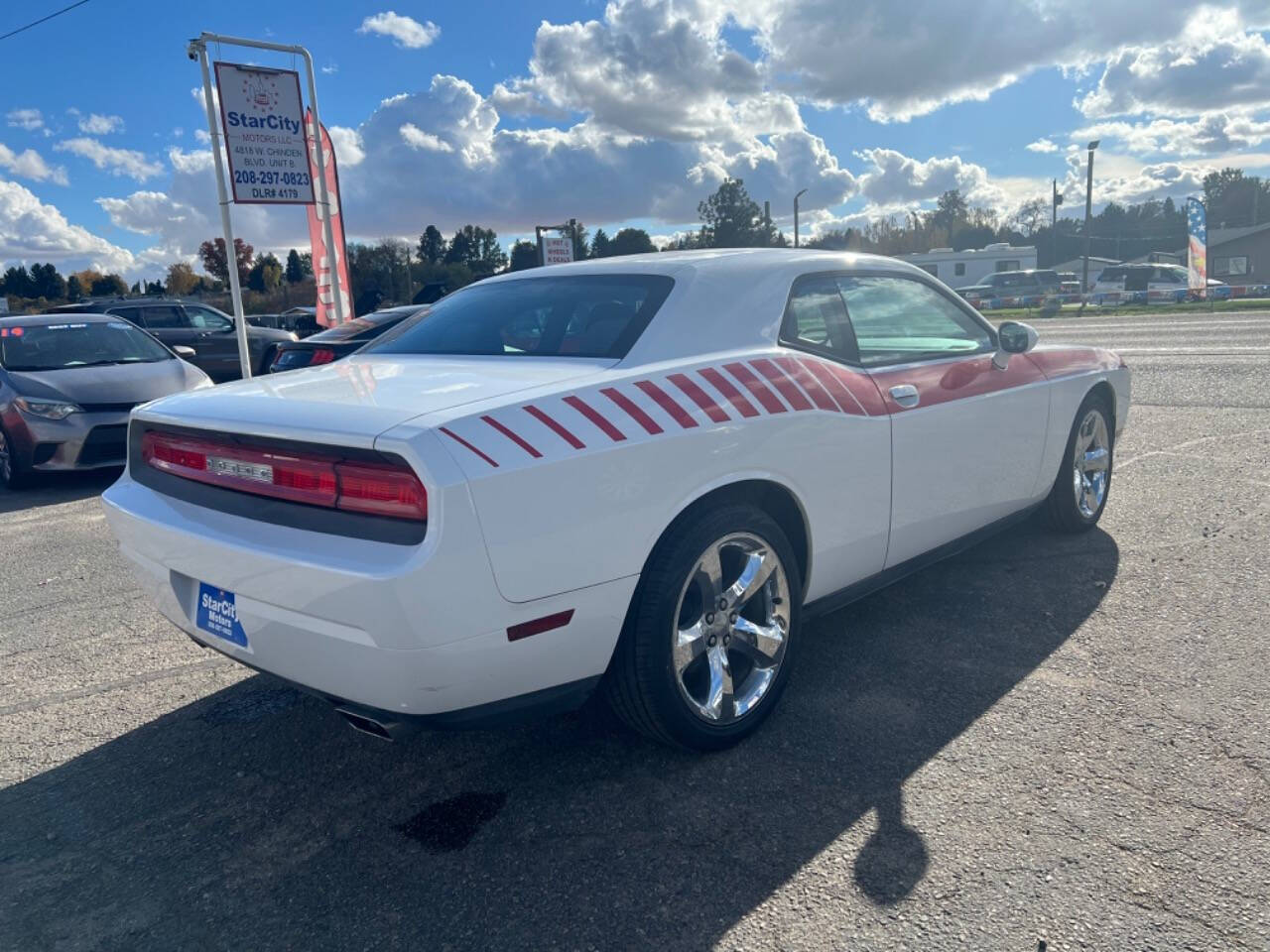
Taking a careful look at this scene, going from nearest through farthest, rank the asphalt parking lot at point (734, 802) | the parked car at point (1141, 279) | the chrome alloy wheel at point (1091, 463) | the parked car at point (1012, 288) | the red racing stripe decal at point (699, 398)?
the asphalt parking lot at point (734, 802)
the red racing stripe decal at point (699, 398)
the chrome alloy wheel at point (1091, 463)
the parked car at point (1141, 279)
the parked car at point (1012, 288)

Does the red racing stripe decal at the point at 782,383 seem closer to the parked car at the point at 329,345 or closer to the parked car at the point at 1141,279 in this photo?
the parked car at the point at 329,345

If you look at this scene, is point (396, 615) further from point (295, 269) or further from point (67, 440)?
point (295, 269)

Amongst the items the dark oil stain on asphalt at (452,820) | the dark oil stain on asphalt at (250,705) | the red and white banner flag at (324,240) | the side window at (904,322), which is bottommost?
the dark oil stain on asphalt at (452,820)

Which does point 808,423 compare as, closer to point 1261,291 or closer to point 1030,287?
point 1261,291

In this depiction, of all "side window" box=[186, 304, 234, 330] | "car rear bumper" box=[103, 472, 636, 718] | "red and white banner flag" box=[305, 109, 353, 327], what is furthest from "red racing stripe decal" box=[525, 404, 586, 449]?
"side window" box=[186, 304, 234, 330]

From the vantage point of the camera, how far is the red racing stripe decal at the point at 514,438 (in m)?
2.47

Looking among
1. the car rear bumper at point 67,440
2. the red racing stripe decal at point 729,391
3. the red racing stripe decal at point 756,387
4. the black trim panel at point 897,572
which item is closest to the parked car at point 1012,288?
the car rear bumper at point 67,440

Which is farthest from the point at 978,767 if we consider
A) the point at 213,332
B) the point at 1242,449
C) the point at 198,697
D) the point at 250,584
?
the point at 213,332

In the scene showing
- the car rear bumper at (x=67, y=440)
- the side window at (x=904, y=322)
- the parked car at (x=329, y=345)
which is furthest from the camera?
the parked car at (x=329, y=345)

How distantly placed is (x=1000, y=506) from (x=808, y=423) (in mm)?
1572

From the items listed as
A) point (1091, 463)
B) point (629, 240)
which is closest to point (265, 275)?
point (629, 240)

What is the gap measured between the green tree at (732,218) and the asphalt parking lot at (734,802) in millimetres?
49372

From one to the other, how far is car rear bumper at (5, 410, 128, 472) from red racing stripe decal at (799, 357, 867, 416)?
623cm

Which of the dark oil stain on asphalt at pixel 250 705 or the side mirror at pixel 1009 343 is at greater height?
the side mirror at pixel 1009 343
